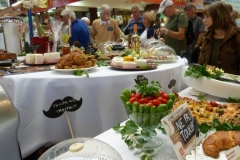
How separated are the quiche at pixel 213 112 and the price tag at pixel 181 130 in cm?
23

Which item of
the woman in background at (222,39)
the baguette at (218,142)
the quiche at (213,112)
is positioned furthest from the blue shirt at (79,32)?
the baguette at (218,142)

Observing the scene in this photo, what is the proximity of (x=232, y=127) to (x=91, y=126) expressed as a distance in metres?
1.05

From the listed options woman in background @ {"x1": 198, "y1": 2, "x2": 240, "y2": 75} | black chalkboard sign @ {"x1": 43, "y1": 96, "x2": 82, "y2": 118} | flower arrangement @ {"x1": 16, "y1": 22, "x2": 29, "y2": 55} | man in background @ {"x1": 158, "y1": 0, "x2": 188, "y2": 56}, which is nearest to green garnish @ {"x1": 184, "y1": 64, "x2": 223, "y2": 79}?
woman in background @ {"x1": 198, "y1": 2, "x2": 240, "y2": 75}

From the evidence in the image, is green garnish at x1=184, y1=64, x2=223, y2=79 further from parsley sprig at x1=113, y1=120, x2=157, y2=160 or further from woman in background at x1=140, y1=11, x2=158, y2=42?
woman in background at x1=140, y1=11, x2=158, y2=42

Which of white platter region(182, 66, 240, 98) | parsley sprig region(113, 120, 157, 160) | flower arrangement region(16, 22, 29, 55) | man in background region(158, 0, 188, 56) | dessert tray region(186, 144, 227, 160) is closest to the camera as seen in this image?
dessert tray region(186, 144, 227, 160)

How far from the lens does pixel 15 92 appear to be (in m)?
1.71

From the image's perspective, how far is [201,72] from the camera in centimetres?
176

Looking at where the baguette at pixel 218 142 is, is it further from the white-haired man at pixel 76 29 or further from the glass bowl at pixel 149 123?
the white-haired man at pixel 76 29

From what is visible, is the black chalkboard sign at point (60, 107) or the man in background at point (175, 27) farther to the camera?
the man in background at point (175, 27)

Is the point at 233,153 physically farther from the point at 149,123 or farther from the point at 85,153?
the point at 85,153

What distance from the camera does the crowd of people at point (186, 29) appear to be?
93.2 inches

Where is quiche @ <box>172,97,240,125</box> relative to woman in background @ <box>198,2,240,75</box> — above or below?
below

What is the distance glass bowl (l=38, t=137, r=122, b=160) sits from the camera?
782mm

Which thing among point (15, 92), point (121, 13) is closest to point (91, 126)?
point (15, 92)
